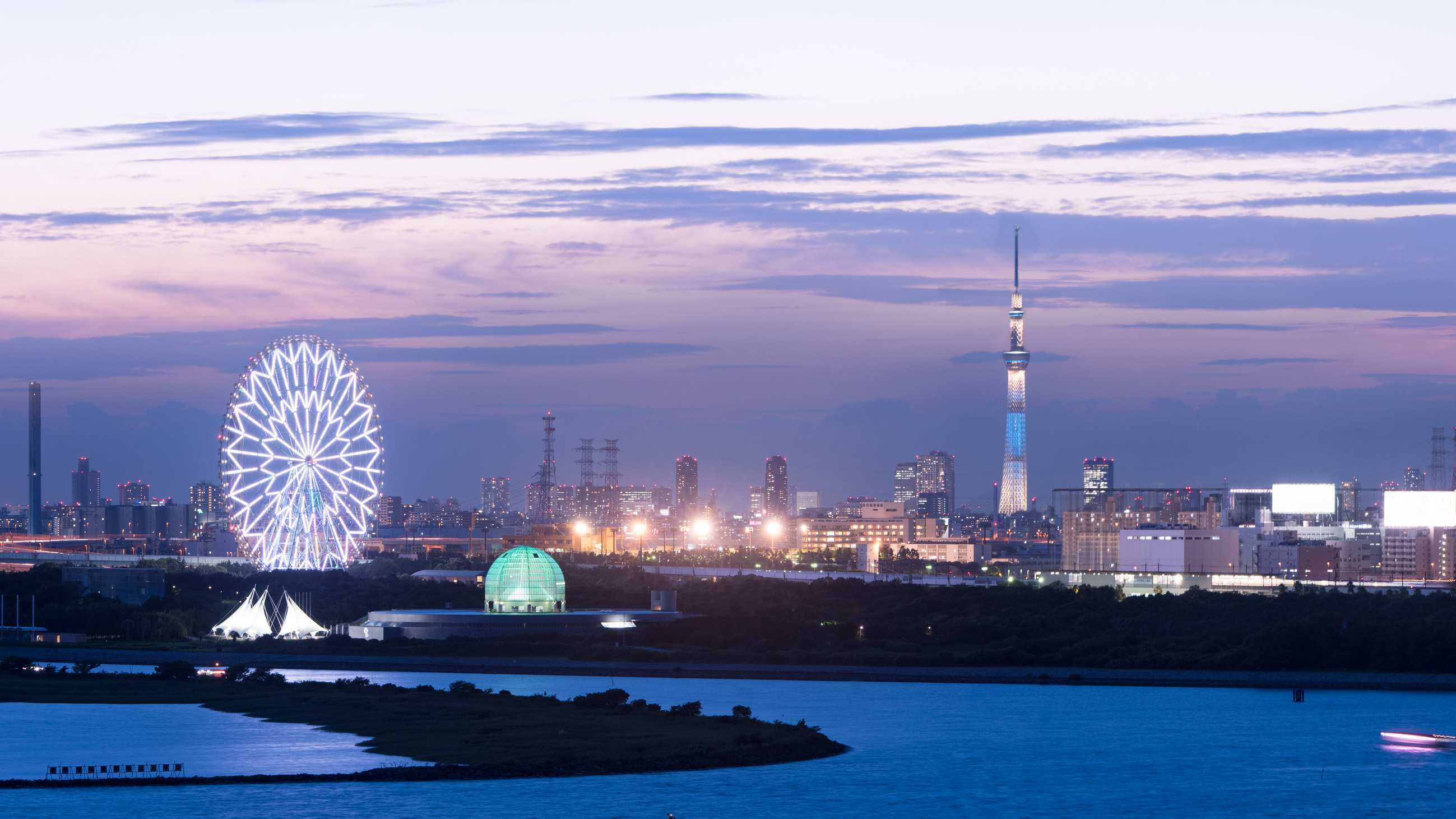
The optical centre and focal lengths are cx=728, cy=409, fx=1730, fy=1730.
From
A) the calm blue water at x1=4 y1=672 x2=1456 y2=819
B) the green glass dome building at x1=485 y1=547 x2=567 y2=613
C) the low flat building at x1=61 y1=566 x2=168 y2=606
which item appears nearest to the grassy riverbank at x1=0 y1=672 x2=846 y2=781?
the calm blue water at x1=4 y1=672 x2=1456 y2=819

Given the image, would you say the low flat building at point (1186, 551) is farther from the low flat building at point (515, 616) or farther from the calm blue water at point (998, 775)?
the calm blue water at point (998, 775)

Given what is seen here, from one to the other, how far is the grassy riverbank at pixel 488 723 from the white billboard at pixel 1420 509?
151920 millimetres

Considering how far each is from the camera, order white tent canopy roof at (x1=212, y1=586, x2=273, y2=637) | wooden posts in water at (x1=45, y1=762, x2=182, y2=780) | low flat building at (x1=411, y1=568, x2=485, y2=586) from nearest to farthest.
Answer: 1. wooden posts in water at (x1=45, y1=762, x2=182, y2=780)
2. white tent canopy roof at (x1=212, y1=586, x2=273, y2=637)
3. low flat building at (x1=411, y1=568, x2=485, y2=586)

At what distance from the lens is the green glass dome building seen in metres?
95.1

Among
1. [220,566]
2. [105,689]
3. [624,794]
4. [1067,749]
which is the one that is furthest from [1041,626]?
[220,566]

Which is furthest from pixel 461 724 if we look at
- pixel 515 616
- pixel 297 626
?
pixel 297 626

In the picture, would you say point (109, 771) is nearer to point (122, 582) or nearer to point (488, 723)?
point (488, 723)

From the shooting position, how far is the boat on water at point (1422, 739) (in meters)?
56.5

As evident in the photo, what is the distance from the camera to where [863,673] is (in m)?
82.9

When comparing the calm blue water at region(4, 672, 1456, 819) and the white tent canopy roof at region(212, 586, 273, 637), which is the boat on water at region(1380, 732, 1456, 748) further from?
the white tent canopy roof at region(212, 586, 273, 637)

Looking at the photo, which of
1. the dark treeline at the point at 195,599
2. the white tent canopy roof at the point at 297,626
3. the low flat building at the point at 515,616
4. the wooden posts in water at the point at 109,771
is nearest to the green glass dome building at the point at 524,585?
the low flat building at the point at 515,616

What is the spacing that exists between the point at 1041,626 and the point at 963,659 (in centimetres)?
1245

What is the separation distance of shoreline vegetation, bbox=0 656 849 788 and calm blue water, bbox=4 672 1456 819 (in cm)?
117

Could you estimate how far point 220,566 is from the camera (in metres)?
172
